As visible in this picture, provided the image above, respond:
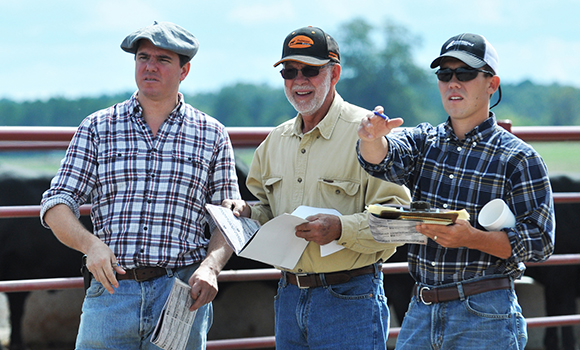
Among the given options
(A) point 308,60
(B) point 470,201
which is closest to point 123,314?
(A) point 308,60

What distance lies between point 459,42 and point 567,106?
240 feet

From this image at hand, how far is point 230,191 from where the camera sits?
8.60ft

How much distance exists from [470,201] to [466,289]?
0.97 ft

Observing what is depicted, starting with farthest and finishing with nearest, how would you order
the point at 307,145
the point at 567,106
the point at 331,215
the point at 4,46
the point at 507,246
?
the point at 4,46 < the point at 567,106 < the point at 307,145 < the point at 331,215 < the point at 507,246

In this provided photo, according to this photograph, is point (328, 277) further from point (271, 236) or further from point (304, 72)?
point (304, 72)

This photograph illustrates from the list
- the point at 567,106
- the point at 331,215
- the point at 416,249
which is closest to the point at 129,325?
the point at 331,215

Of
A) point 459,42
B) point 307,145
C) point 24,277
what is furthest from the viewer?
point 24,277

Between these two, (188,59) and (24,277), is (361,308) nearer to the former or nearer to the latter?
(188,59)

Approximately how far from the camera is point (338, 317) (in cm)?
243

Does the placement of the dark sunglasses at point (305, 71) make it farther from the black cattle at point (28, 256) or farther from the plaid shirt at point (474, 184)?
the black cattle at point (28, 256)

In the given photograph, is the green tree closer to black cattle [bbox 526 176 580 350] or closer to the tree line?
the tree line

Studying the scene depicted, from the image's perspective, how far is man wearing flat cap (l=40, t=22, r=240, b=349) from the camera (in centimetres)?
240

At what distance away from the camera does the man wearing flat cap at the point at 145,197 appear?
240 centimetres

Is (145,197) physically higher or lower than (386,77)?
lower
